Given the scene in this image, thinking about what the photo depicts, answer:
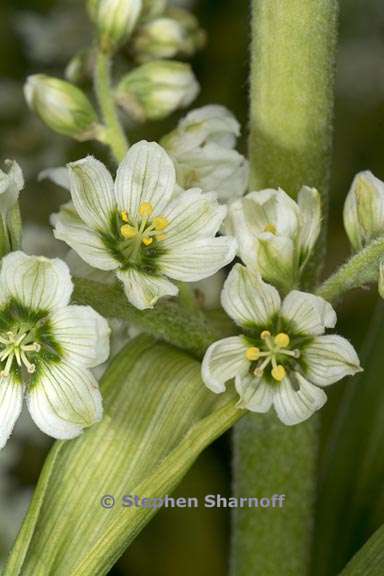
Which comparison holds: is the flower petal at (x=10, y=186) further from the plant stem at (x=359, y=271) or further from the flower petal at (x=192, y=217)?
the plant stem at (x=359, y=271)

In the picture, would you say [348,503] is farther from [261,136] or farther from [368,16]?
[368,16]

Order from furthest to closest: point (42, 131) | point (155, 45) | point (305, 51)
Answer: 1. point (42, 131)
2. point (155, 45)
3. point (305, 51)

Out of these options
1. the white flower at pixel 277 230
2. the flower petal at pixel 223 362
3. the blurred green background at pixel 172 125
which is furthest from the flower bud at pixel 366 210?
the blurred green background at pixel 172 125

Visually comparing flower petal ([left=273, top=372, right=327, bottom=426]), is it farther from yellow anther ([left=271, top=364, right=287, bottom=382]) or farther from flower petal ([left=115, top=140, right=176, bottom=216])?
flower petal ([left=115, top=140, right=176, bottom=216])

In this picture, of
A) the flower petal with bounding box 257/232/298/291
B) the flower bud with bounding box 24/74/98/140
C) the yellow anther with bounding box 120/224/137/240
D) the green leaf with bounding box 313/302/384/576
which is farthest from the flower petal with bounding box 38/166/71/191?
the green leaf with bounding box 313/302/384/576

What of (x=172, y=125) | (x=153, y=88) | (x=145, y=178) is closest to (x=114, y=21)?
(x=153, y=88)

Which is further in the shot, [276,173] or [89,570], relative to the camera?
[276,173]

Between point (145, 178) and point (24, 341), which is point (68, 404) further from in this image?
point (145, 178)

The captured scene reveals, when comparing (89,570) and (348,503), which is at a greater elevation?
(89,570)

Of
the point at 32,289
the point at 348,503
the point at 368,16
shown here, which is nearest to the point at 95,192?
the point at 32,289
